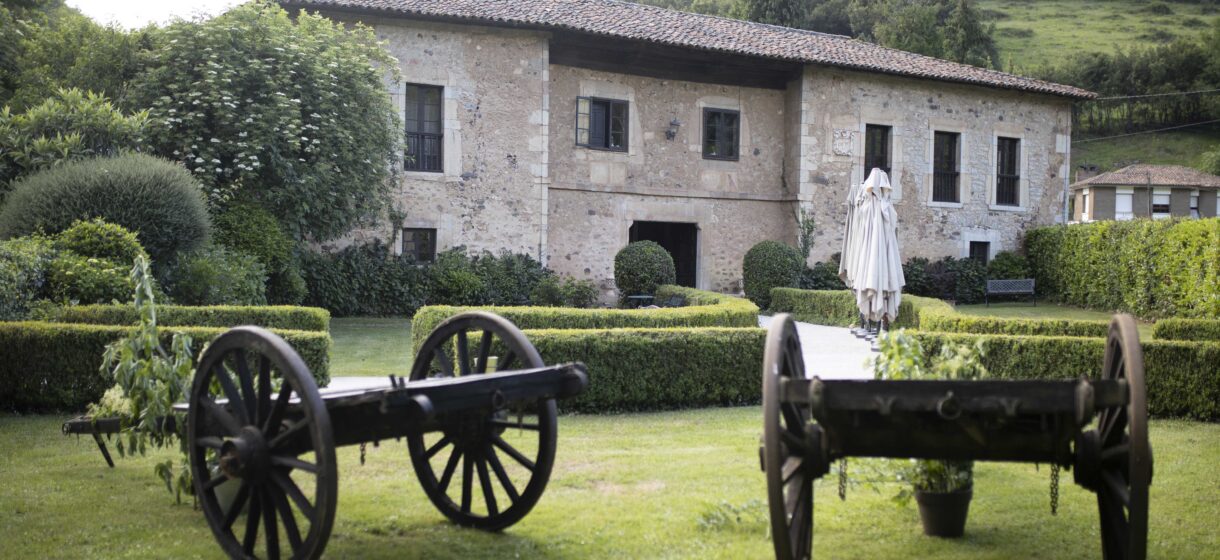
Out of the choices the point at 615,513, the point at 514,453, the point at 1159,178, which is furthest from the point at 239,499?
the point at 1159,178

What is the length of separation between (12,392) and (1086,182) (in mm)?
45610

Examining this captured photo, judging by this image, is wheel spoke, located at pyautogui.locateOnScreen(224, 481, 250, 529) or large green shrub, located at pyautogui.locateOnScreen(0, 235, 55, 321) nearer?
wheel spoke, located at pyautogui.locateOnScreen(224, 481, 250, 529)

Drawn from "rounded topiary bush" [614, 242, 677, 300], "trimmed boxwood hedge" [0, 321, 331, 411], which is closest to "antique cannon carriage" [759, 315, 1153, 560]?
"trimmed boxwood hedge" [0, 321, 331, 411]

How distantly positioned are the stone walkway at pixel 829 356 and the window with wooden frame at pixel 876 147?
689 cm

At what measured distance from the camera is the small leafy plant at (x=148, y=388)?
4.66m

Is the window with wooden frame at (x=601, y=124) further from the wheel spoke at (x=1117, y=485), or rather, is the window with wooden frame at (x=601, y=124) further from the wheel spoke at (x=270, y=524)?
the wheel spoke at (x=1117, y=485)

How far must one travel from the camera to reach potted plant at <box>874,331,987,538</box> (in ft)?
14.9

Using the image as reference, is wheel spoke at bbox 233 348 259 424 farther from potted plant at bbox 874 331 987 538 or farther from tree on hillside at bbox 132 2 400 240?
tree on hillside at bbox 132 2 400 240

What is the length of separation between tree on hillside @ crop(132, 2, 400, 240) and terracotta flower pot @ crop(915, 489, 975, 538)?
12.0 meters

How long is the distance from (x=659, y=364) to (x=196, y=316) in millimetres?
4624

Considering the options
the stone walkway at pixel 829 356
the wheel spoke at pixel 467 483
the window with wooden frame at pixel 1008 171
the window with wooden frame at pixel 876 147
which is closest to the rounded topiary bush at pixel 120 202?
the stone walkway at pixel 829 356

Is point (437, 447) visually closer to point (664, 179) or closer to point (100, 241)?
point (100, 241)

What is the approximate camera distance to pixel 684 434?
731cm

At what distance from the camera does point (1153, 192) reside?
1708 inches
